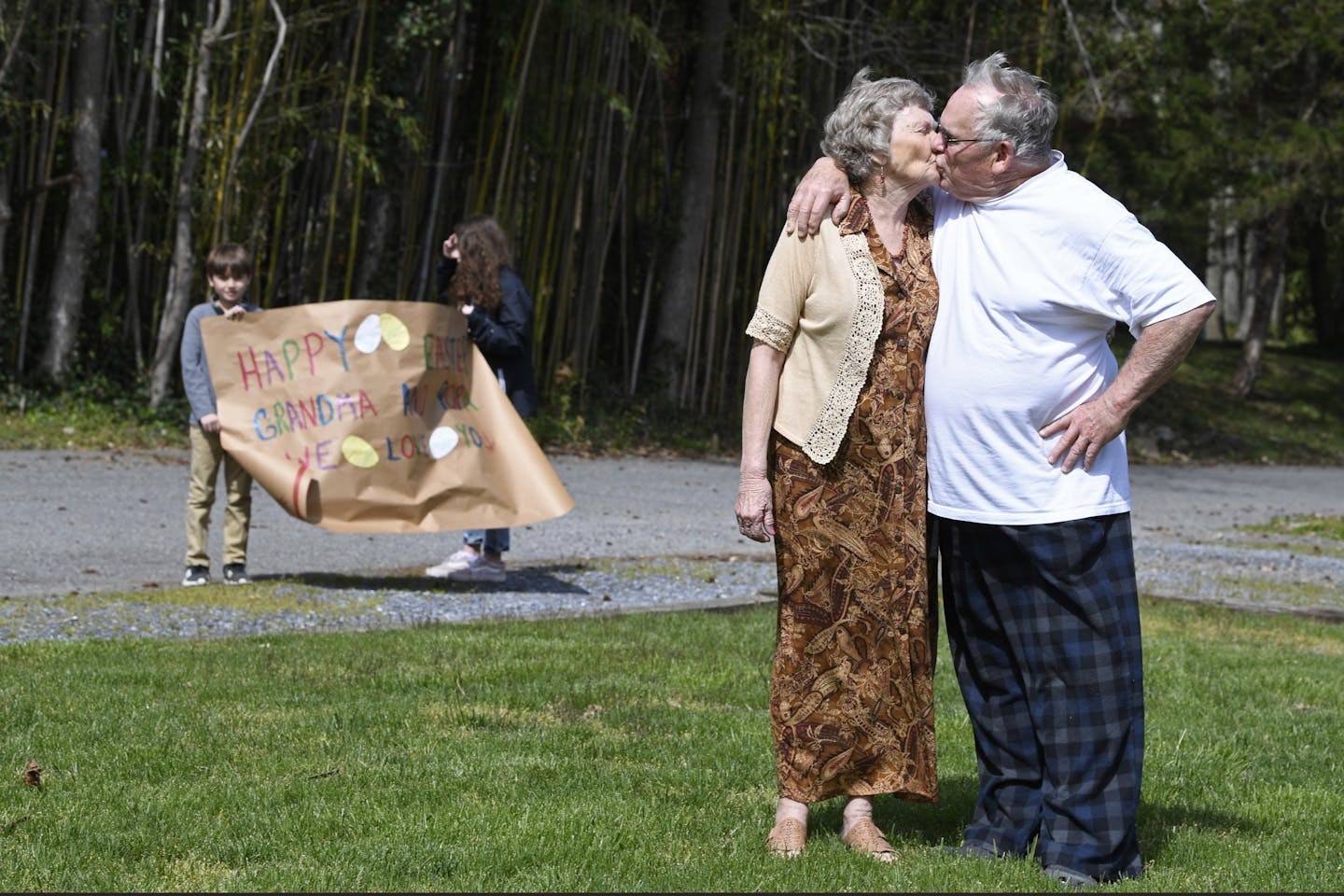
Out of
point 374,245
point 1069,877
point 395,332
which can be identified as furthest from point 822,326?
point 374,245

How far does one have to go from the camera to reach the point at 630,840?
3826 mm

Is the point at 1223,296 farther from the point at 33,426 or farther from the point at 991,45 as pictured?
the point at 33,426

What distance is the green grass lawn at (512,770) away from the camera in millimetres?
3619

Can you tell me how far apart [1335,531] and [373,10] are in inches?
354

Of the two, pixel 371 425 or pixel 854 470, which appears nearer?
pixel 854 470

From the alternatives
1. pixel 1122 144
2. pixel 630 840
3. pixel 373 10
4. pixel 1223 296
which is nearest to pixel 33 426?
pixel 373 10

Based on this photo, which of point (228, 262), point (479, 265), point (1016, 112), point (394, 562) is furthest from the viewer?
point (394, 562)

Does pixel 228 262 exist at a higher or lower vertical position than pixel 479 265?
lower

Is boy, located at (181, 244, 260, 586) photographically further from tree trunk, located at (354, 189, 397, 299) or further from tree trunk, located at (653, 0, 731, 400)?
tree trunk, located at (653, 0, 731, 400)

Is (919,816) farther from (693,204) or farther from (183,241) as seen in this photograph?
(693,204)

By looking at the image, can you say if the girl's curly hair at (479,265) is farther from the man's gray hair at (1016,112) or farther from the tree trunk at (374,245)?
the tree trunk at (374,245)

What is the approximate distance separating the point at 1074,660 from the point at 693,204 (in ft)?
48.3

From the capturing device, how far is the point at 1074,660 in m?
3.69

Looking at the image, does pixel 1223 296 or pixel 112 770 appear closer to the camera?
pixel 112 770
